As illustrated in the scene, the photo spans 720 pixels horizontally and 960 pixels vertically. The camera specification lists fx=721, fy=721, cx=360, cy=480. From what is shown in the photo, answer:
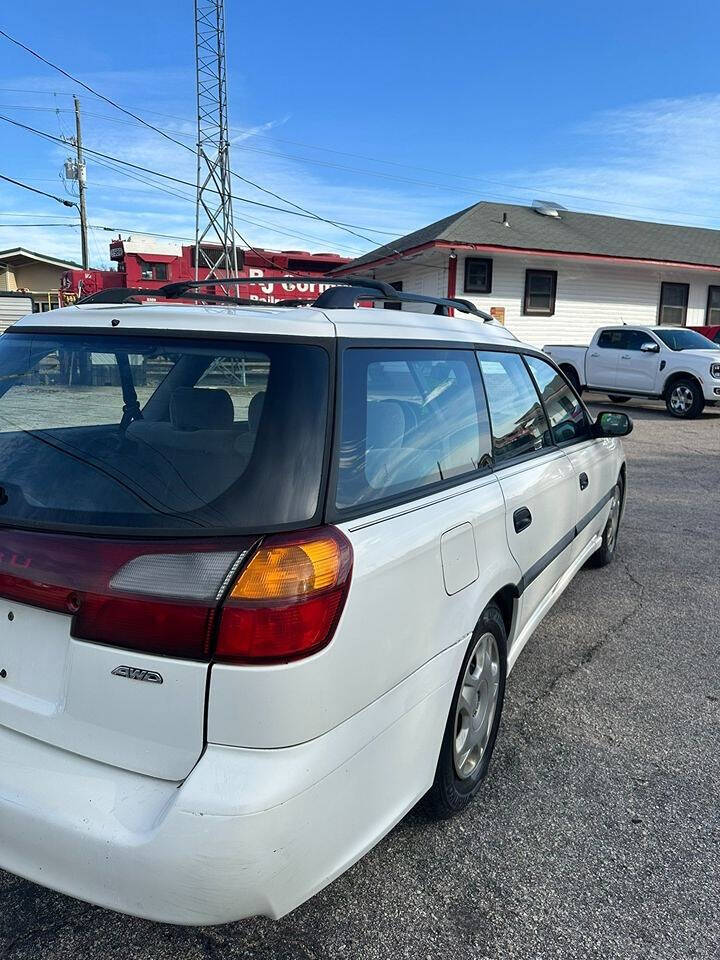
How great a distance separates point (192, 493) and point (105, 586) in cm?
29

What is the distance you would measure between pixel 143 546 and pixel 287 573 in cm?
34

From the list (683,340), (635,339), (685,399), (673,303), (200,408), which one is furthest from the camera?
(673,303)

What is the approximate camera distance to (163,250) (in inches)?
1104

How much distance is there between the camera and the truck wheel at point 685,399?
550 inches

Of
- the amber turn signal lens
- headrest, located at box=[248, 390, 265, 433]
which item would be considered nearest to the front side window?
headrest, located at box=[248, 390, 265, 433]

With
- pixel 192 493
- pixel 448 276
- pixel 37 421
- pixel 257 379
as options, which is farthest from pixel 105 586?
pixel 448 276

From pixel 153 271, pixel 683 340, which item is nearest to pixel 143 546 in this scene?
pixel 683 340

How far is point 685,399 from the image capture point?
14.2 m

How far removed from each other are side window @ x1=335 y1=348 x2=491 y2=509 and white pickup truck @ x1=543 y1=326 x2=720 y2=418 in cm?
1263

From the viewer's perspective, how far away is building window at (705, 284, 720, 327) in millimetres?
23266

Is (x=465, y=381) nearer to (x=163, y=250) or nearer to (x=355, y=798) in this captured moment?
(x=355, y=798)

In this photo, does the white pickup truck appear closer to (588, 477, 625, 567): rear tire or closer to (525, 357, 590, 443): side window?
(588, 477, 625, 567): rear tire

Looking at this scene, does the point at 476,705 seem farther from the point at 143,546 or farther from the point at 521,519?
the point at 143,546

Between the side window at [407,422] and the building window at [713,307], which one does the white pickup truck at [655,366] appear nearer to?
the building window at [713,307]
